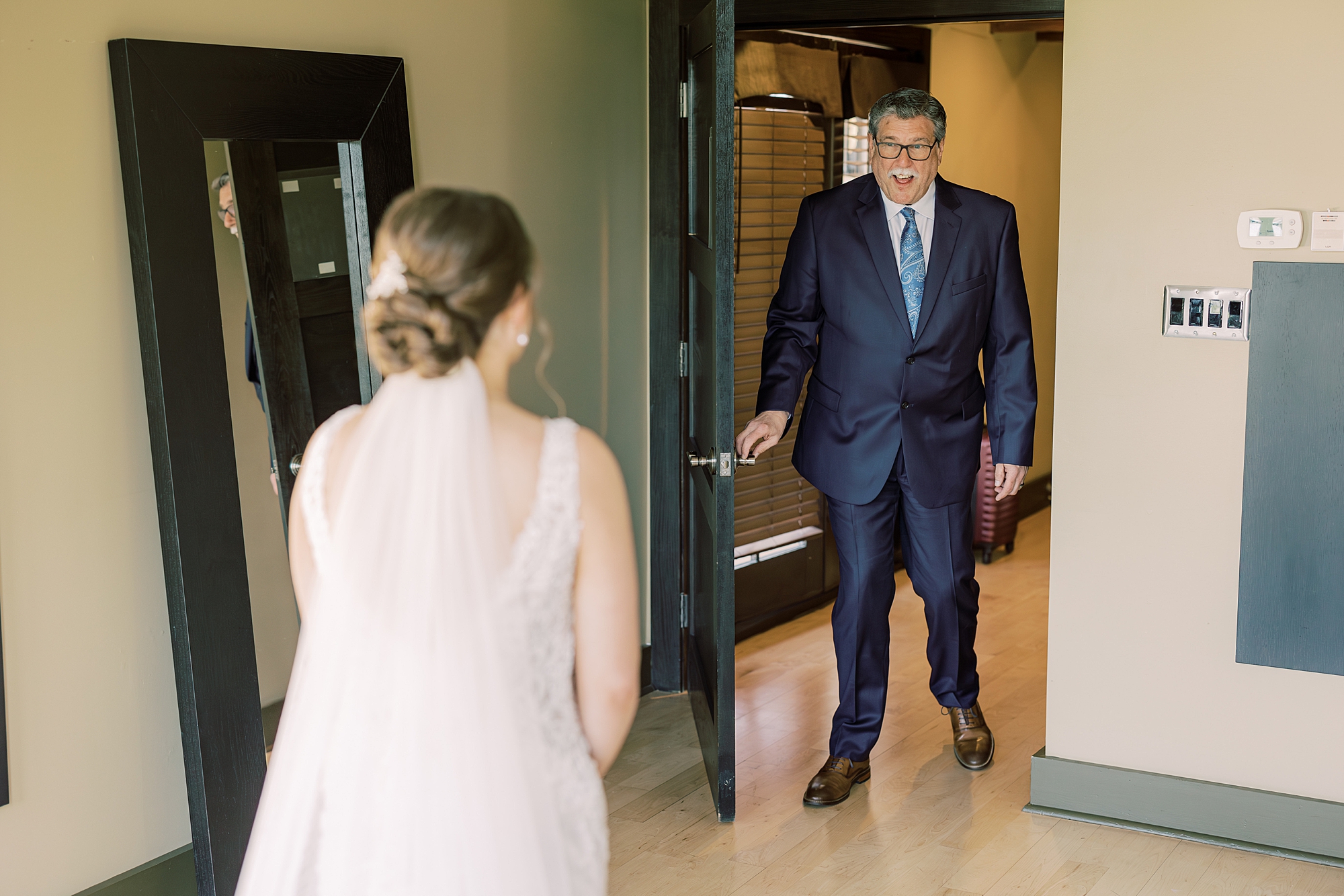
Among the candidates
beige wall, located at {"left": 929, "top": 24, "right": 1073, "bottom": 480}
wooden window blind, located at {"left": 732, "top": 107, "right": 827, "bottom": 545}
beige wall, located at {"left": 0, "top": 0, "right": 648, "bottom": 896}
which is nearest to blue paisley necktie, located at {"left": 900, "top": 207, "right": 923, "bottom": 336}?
wooden window blind, located at {"left": 732, "top": 107, "right": 827, "bottom": 545}

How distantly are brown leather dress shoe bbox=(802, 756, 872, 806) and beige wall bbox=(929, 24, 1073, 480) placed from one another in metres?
2.89

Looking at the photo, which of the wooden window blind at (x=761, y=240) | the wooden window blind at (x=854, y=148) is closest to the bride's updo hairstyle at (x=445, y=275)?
the wooden window blind at (x=761, y=240)

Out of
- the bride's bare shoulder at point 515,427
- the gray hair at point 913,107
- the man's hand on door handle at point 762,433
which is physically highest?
the gray hair at point 913,107

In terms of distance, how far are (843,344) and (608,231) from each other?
96cm

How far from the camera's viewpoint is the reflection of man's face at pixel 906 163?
295cm

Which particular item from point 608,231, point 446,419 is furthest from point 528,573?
point 608,231

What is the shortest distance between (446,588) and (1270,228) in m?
2.04

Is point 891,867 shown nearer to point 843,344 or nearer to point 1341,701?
point 1341,701

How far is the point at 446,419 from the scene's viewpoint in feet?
4.62

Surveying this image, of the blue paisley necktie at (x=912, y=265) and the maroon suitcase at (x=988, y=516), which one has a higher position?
the blue paisley necktie at (x=912, y=265)

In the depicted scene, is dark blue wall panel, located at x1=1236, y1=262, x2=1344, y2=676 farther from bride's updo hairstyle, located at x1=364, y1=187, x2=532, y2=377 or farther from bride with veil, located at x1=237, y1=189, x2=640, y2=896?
bride's updo hairstyle, located at x1=364, y1=187, x2=532, y2=377

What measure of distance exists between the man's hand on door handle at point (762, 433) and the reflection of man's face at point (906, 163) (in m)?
0.60

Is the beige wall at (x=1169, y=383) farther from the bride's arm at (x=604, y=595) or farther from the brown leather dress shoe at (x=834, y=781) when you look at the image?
the bride's arm at (x=604, y=595)

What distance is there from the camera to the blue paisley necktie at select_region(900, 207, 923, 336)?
303 centimetres
